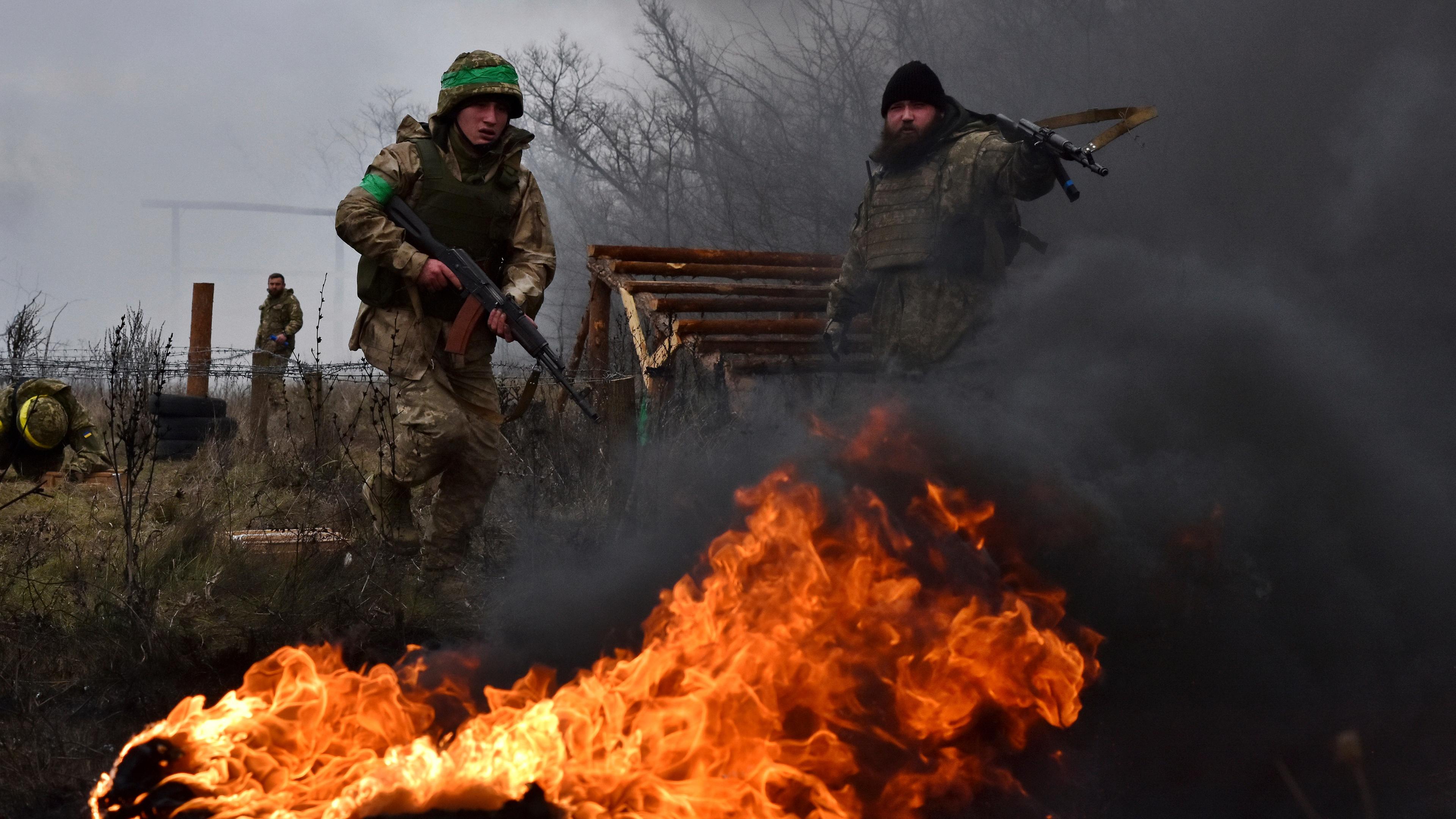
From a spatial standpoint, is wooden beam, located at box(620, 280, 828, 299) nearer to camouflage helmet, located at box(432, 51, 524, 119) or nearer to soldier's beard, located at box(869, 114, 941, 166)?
soldier's beard, located at box(869, 114, 941, 166)

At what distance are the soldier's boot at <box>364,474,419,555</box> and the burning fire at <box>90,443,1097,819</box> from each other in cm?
158

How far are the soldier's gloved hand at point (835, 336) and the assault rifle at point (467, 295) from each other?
1.66 meters

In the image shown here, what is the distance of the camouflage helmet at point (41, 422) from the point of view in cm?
724

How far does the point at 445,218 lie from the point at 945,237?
2269mm

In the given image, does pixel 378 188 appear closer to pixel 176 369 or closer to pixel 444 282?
pixel 444 282

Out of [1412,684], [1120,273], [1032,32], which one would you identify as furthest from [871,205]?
[1032,32]

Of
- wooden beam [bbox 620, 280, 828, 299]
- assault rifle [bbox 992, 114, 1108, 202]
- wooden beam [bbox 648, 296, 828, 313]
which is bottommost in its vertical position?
wooden beam [bbox 648, 296, 828, 313]

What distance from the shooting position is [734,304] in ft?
22.6

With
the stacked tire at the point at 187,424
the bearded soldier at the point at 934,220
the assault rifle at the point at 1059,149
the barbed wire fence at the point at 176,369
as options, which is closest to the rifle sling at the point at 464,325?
the barbed wire fence at the point at 176,369

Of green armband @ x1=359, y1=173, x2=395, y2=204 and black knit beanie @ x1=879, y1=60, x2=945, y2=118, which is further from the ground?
black knit beanie @ x1=879, y1=60, x2=945, y2=118

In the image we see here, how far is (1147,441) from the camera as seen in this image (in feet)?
14.3

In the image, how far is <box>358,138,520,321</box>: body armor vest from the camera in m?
4.63

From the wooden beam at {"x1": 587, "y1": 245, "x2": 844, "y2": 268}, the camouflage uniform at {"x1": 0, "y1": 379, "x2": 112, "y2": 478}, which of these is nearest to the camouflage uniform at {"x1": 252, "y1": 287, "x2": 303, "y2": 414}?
the camouflage uniform at {"x1": 0, "y1": 379, "x2": 112, "y2": 478}

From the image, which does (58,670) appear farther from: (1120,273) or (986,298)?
(1120,273)
